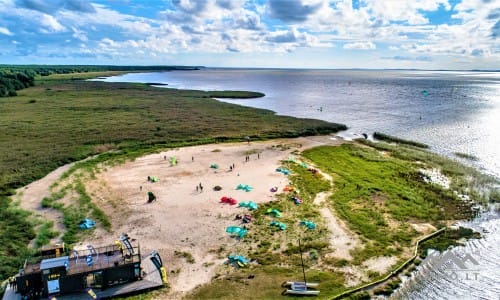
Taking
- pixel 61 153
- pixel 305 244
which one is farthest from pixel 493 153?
pixel 61 153

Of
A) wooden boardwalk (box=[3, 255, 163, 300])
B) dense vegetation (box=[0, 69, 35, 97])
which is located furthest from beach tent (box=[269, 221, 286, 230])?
dense vegetation (box=[0, 69, 35, 97])

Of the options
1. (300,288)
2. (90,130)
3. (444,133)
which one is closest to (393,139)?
(444,133)

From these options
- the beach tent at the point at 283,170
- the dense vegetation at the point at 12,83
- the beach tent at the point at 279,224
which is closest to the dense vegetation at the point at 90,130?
the dense vegetation at the point at 12,83

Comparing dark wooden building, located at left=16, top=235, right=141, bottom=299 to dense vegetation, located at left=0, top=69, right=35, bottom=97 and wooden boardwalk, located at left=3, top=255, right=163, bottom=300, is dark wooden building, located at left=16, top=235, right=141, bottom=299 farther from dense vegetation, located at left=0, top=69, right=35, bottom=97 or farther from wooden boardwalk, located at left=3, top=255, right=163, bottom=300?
dense vegetation, located at left=0, top=69, right=35, bottom=97

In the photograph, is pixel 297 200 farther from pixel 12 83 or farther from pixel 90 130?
pixel 12 83

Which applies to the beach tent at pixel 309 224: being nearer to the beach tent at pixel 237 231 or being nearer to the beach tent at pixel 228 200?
the beach tent at pixel 237 231

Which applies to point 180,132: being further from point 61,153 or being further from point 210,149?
point 61,153
